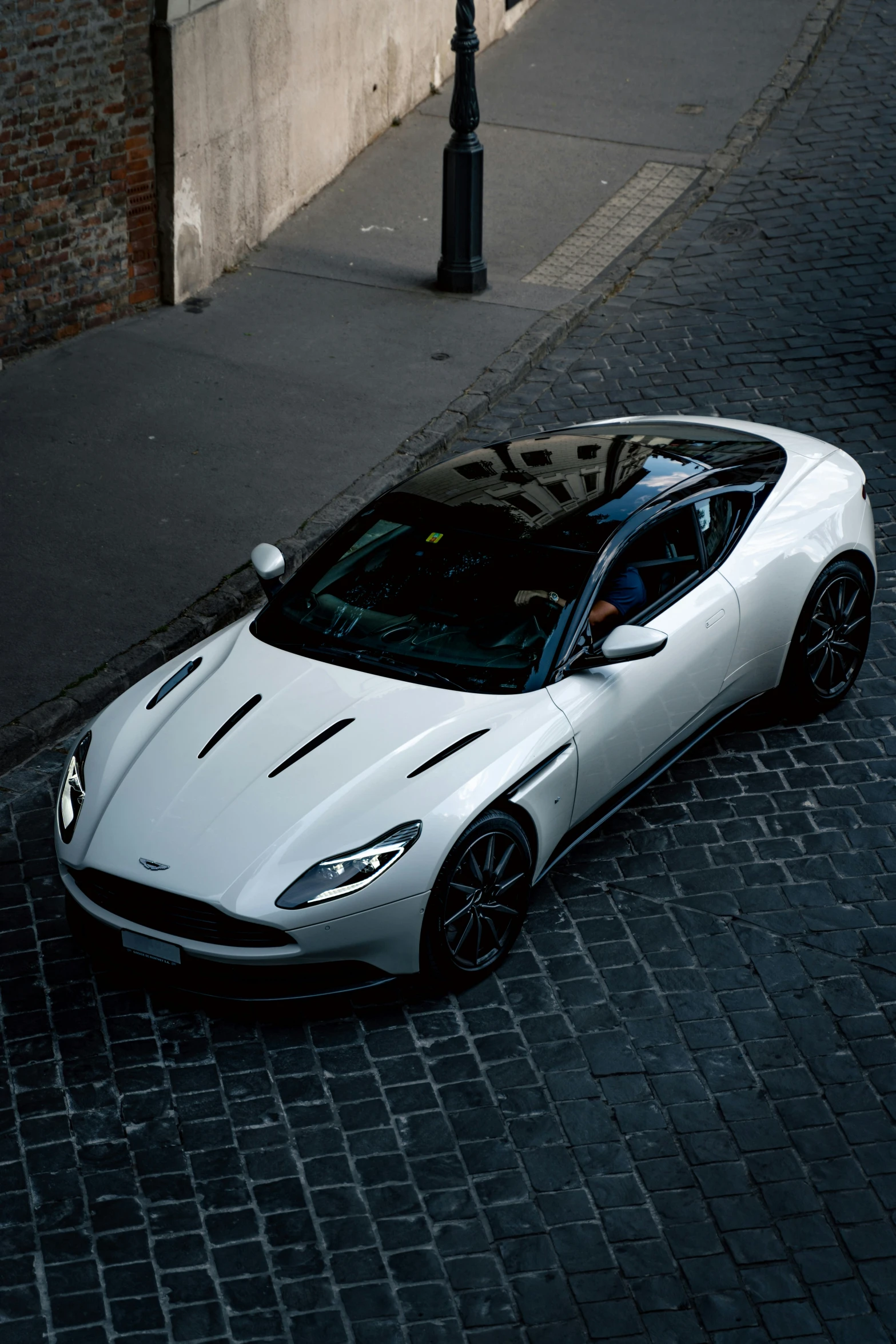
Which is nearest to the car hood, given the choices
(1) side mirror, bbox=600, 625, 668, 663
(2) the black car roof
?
(1) side mirror, bbox=600, 625, 668, 663

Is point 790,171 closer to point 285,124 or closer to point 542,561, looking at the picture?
point 285,124

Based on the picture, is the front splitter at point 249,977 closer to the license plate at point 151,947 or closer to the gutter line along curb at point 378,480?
the license plate at point 151,947

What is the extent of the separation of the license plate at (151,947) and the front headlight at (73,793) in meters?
0.51

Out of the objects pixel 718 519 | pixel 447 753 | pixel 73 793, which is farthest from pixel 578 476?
pixel 73 793

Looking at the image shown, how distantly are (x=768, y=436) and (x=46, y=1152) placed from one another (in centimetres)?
506

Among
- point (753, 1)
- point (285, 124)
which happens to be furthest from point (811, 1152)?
point (753, 1)

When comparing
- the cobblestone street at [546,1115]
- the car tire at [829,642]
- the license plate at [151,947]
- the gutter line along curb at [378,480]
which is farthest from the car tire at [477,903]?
the gutter line along curb at [378,480]

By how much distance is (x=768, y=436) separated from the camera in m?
8.38

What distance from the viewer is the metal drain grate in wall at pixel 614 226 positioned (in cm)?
1335

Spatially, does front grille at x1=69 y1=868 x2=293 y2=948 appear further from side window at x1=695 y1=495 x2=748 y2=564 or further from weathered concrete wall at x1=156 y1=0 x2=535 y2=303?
weathered concrete wall at x1=156 y1=0 x2=535 y2=303

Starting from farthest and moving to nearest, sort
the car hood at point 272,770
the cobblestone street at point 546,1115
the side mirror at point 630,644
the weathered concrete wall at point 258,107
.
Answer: the weathered concrete wall at point 258,107
the side mirror at point 630,644
the car hood at point 272,770
the cobblestone street at point 546,1115

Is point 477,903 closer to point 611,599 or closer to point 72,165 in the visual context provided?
point 611,599

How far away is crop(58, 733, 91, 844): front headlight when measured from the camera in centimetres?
640

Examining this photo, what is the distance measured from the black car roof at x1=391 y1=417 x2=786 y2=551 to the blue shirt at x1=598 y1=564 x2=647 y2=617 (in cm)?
20
